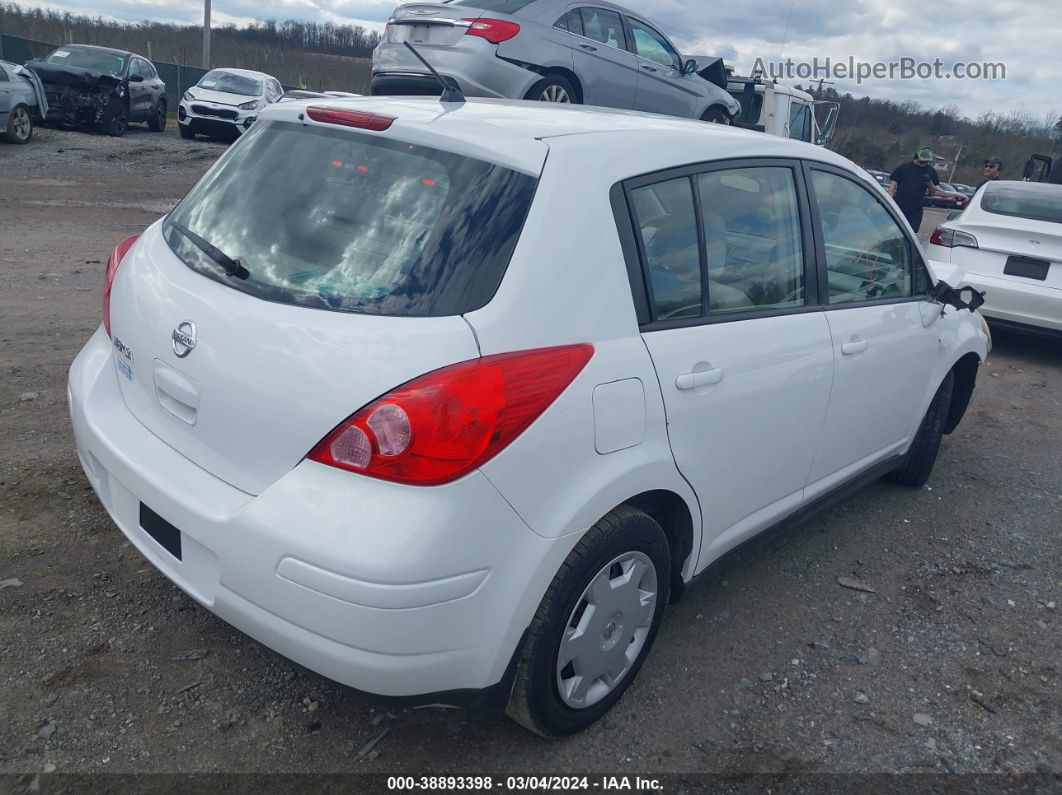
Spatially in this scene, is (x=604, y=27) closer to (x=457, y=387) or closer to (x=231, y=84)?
(x=457, y=387)

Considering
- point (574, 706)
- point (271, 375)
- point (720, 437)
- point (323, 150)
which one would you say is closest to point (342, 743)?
point (574, 706)

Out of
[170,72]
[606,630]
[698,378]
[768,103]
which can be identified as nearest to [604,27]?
[698,378]

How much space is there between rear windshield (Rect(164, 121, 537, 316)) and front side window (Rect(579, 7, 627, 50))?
7359 millimetres

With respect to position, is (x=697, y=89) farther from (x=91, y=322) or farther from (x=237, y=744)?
(x=237, y=744)

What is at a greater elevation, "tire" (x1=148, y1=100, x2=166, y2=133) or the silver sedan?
the silver sedan

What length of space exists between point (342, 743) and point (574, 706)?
69cm

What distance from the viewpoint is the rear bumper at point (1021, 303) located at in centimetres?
740

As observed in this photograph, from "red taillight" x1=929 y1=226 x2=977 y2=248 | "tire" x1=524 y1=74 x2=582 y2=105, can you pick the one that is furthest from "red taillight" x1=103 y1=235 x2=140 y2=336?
"red taillight" x1=929 y1=226 x2=977 y2=248

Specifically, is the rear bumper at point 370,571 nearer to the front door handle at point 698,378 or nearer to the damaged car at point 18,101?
the front door handle at point 698,378

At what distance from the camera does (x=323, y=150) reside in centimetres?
267

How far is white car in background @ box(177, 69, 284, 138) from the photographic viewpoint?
18766 mm

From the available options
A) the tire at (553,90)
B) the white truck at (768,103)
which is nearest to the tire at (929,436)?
the tire at (553,90)

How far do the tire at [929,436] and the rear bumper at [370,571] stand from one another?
2.93 m

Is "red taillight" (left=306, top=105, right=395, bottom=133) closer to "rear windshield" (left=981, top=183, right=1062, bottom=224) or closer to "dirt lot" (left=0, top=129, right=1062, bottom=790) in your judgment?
"dirt lot" (left=0, top=129, right=1062, bottom=790)
